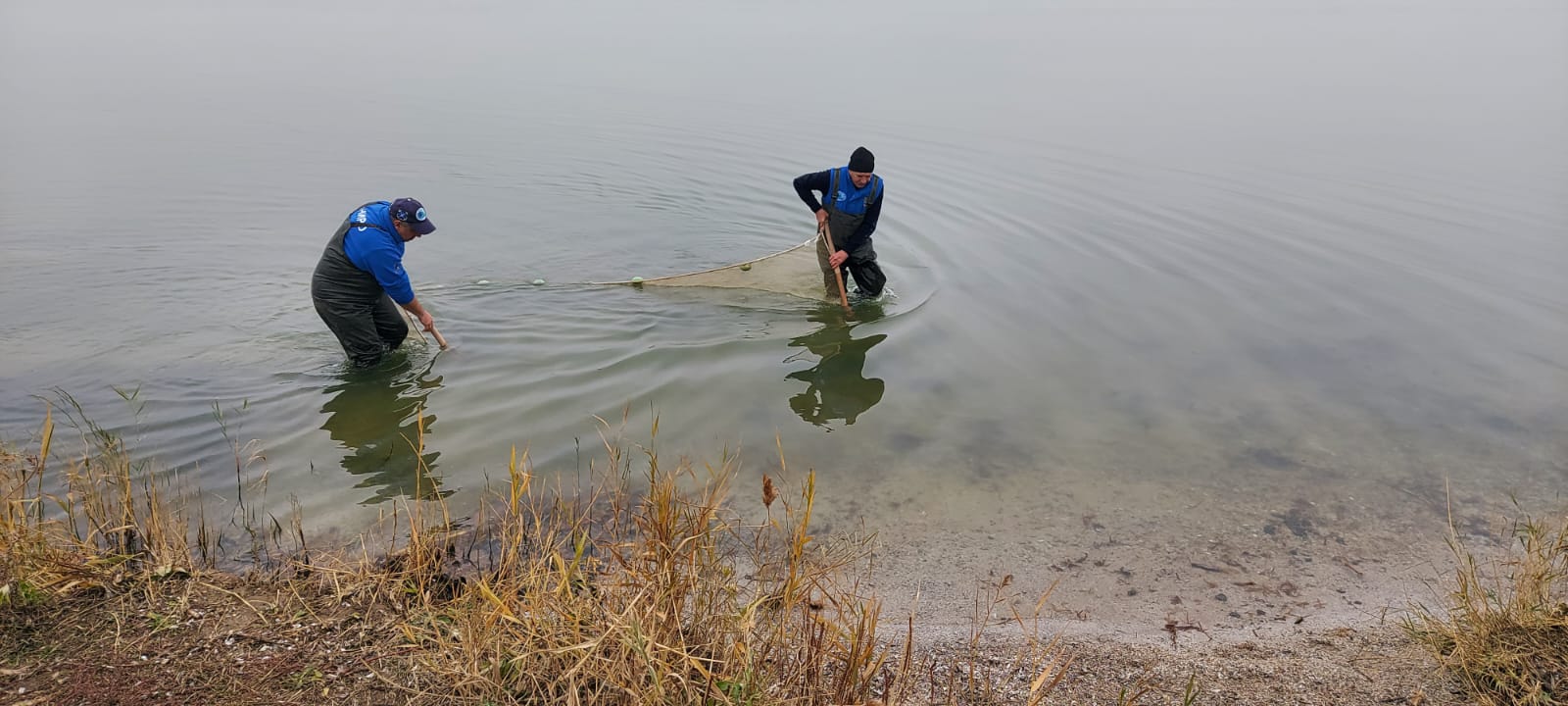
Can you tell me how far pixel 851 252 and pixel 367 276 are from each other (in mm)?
4112

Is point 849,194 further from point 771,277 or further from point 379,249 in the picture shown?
point 379,249

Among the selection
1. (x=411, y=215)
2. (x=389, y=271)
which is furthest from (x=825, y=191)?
(x=389, y=271)

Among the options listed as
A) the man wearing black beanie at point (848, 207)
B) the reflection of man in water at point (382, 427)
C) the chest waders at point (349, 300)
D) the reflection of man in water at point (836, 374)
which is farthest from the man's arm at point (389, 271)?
the man wearing black beanie at point (848, 207)

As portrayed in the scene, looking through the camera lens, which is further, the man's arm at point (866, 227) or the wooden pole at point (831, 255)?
the wooden pole at point (831, 255)

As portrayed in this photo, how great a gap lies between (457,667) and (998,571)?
105 inches

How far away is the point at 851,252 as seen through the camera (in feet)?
28.5

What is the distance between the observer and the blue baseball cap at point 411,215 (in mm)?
6320

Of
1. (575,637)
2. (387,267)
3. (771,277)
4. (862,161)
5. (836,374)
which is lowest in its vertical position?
(836,374)

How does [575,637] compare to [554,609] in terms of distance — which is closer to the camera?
[575,637]

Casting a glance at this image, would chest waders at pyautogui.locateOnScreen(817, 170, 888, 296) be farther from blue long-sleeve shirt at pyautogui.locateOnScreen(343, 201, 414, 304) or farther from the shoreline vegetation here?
the shoreline vegetation

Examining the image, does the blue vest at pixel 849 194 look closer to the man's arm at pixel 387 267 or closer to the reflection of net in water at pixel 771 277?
the reflection of net in water at pixel 771 277

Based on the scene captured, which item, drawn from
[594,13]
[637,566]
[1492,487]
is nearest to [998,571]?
[637,566]

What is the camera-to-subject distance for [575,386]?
6.89 m

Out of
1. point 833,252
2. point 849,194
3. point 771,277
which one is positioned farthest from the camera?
point 771,277
